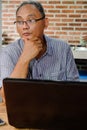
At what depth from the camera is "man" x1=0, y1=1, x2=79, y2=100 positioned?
1.73 metres

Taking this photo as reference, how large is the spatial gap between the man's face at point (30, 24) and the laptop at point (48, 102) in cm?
72

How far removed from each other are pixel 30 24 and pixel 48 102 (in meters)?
0.83

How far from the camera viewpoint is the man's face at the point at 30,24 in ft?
5.84

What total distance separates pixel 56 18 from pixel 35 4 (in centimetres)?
280

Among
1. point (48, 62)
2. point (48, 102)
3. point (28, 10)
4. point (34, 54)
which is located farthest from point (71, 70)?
point (48, 102)

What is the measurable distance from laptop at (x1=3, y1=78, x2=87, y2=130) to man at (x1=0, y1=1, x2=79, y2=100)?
566mm

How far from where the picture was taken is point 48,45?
204cm

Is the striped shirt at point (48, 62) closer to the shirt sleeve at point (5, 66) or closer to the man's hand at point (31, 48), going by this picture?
the shirt sleeve at point (5, 66)

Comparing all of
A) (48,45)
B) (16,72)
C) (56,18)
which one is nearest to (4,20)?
(56,18)

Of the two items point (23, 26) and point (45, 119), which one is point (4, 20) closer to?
point (23, 26)

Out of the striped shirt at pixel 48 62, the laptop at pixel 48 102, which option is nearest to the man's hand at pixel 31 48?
the striped shirt at pixel 48 62

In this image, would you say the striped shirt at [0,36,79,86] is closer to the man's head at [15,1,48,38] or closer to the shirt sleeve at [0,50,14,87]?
the shirt sleeve at [0,50,14,87]

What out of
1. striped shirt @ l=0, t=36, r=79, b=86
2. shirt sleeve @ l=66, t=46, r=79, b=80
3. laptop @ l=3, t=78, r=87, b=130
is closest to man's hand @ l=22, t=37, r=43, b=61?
striped shirt @ l=0, t=36, r=79, b=86

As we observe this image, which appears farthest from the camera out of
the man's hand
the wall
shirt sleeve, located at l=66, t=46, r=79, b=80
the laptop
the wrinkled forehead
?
the wall
